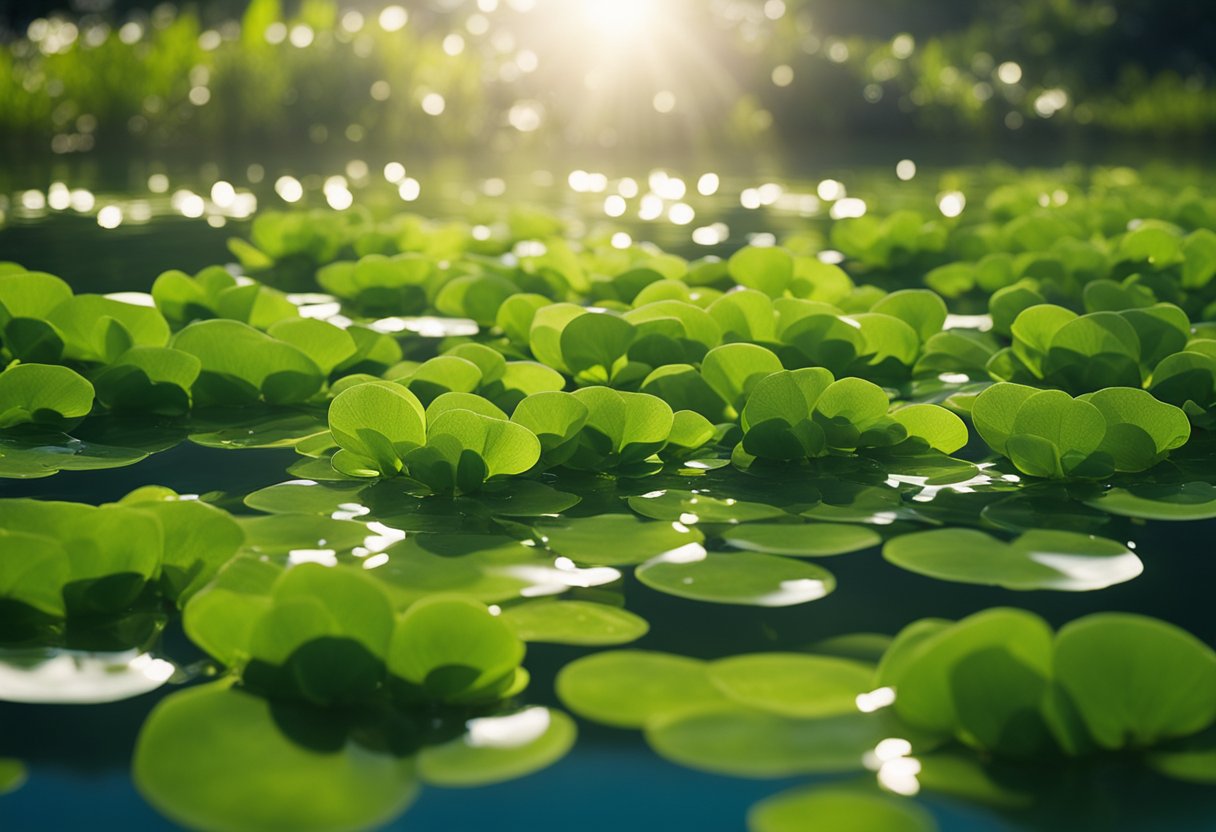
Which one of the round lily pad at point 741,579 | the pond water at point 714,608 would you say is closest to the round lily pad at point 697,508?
the pond water at point 714,608

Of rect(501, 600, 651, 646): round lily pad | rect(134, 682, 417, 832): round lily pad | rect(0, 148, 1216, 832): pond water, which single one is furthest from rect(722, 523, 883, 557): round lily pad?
rect(134, 682, 417, 832): round lily pad

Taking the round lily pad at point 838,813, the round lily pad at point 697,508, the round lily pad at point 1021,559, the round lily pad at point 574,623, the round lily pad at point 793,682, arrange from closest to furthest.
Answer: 1. the round lily pad at point 838,813
2. the round lily pad at point 793,682
3. the round lily pad at point 574,623
4. the round lily pad at point 1021,559
5. the round lily pad at point 697,508

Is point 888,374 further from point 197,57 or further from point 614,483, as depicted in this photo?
point 197,57

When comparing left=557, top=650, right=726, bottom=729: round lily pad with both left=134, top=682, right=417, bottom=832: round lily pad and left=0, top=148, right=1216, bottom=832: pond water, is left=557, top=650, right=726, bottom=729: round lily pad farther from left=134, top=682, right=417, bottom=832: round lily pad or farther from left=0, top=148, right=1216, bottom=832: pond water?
left=134, top=682, right=417, bottom=832: round lily pad

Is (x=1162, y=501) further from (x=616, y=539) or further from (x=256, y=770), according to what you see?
(x=256, y=770)

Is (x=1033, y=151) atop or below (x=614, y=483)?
atop

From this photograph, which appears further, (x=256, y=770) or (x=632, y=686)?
(x=632, y=686)

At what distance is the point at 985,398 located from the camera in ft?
4.27

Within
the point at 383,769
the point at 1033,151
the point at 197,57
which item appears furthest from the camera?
the point at 1033,151

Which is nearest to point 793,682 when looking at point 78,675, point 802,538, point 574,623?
point 574,623

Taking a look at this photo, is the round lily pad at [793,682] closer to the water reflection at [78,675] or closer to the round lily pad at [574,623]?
the round lily pad at [574,623]

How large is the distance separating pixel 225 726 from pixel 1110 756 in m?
0.53

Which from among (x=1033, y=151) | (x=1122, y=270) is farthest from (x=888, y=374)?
(x=1033, y=151)

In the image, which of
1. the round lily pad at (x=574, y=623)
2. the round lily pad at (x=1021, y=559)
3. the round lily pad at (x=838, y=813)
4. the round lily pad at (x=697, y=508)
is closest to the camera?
the round lily pad at (x=838, y=813)
